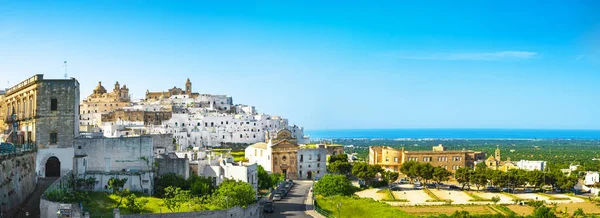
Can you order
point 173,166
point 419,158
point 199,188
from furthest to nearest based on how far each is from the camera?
1. point 419,158
2. point 173,166
3. point 199,188

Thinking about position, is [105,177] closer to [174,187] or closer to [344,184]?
[174,187]

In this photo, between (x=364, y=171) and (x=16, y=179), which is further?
(x=364, y=171)

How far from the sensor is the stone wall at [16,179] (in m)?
27.0

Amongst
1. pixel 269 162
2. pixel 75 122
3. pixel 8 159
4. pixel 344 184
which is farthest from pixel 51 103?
pixel 269 162

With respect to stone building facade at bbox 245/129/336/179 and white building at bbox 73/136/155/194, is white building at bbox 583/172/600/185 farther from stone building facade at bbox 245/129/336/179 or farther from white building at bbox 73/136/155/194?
white building at bbox 73/136/155/194

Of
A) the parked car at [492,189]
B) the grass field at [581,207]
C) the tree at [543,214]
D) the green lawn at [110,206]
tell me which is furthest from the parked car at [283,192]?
the parked car at [492,189]

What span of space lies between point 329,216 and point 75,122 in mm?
17956

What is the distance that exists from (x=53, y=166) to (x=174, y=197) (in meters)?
7.67

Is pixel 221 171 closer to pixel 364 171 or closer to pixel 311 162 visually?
pixel 364 171

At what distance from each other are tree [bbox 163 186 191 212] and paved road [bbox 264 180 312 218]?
8.46m

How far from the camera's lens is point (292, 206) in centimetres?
4797

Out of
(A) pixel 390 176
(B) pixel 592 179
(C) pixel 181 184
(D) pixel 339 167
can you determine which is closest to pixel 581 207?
(A) pixel 390 176

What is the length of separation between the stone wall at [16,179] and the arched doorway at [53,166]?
1.75 meters

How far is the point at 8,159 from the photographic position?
28.3 m
